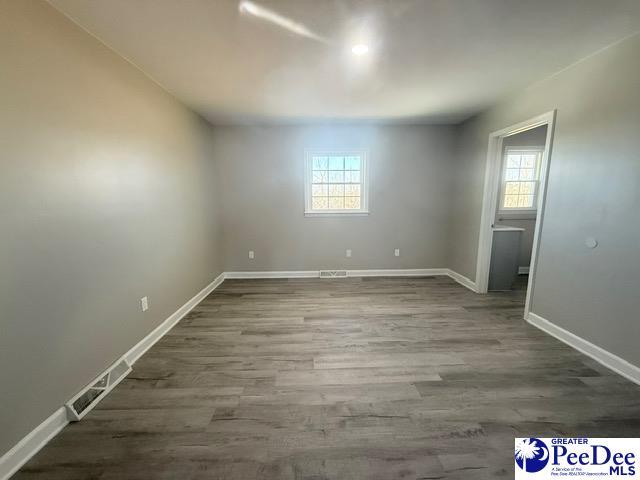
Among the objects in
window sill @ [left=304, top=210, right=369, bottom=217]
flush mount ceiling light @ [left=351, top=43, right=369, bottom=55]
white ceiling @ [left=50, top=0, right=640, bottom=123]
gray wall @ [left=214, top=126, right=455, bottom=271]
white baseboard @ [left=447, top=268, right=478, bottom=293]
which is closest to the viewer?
white ceiling @ [left=50, top=0, right=640, bottom=123]

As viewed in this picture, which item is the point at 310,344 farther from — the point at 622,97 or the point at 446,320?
the point at 622,97

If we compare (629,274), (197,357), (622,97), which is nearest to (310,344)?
(197,357)

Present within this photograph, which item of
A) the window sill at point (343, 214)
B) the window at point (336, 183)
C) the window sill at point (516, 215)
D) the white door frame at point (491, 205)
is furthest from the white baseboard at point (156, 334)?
the window sill at point (516, 215)

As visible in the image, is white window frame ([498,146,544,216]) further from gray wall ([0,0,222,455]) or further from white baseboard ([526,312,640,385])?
gray wall ([0,0,222,455])

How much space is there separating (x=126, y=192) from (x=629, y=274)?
3946mm

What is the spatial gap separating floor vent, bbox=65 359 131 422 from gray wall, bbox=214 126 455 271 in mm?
2383

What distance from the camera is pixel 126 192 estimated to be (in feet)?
6.50

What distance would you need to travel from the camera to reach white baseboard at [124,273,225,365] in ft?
6.75

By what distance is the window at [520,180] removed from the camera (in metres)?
3.99

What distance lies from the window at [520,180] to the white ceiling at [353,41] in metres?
1.78

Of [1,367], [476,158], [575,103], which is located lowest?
[1,367]

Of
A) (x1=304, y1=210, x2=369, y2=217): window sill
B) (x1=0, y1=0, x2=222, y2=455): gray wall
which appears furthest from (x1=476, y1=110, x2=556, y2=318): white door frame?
(x1=0, y1=0, x2=222, y2=455): gray wall

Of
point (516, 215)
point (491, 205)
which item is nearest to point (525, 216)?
point (516, 215)

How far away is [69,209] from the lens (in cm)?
152
